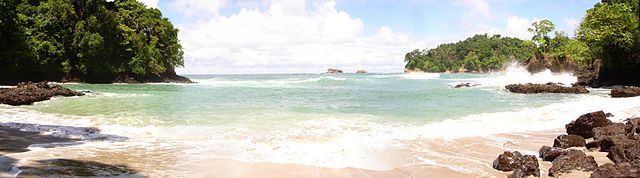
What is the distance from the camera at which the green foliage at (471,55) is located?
501 feet

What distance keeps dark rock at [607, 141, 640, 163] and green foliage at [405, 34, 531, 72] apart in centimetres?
14410

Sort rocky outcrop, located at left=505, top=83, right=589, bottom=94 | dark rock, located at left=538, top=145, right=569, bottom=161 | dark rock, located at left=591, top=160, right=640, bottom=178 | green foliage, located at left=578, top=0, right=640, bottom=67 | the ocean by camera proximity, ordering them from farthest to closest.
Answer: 1. green foliage, located at left=578, top=0, right=640, bottom=67
2. rocky outcrop, located at left=505, top=83, right=589, bottom=94
3. the ocean
4. dark rock, located at left=538, top=145, right=569, bottom=161
5. dark rock, located at left=591, top=160, right=640, bottom=178

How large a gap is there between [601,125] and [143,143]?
475 inches

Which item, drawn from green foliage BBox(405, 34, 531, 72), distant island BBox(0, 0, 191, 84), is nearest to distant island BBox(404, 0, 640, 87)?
distant island BBox(0, 0, 191, 84)

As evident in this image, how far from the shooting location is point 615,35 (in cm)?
3362

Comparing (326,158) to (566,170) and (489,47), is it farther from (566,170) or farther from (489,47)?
(489,47)

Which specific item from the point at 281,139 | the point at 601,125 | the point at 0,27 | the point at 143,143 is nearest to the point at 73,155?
the point at 143,143

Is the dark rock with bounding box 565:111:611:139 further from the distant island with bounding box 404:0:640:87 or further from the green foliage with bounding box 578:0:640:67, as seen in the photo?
the green foliage with bounding box 578:0:640:67

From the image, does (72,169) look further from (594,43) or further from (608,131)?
(594,43)

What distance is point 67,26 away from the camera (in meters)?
51.2

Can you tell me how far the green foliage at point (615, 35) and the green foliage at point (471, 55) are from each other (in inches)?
4451

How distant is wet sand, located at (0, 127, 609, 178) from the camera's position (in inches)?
317

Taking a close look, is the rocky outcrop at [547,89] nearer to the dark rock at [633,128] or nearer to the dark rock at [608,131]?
the dark rock at [633,128]

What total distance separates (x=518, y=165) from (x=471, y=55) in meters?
170
